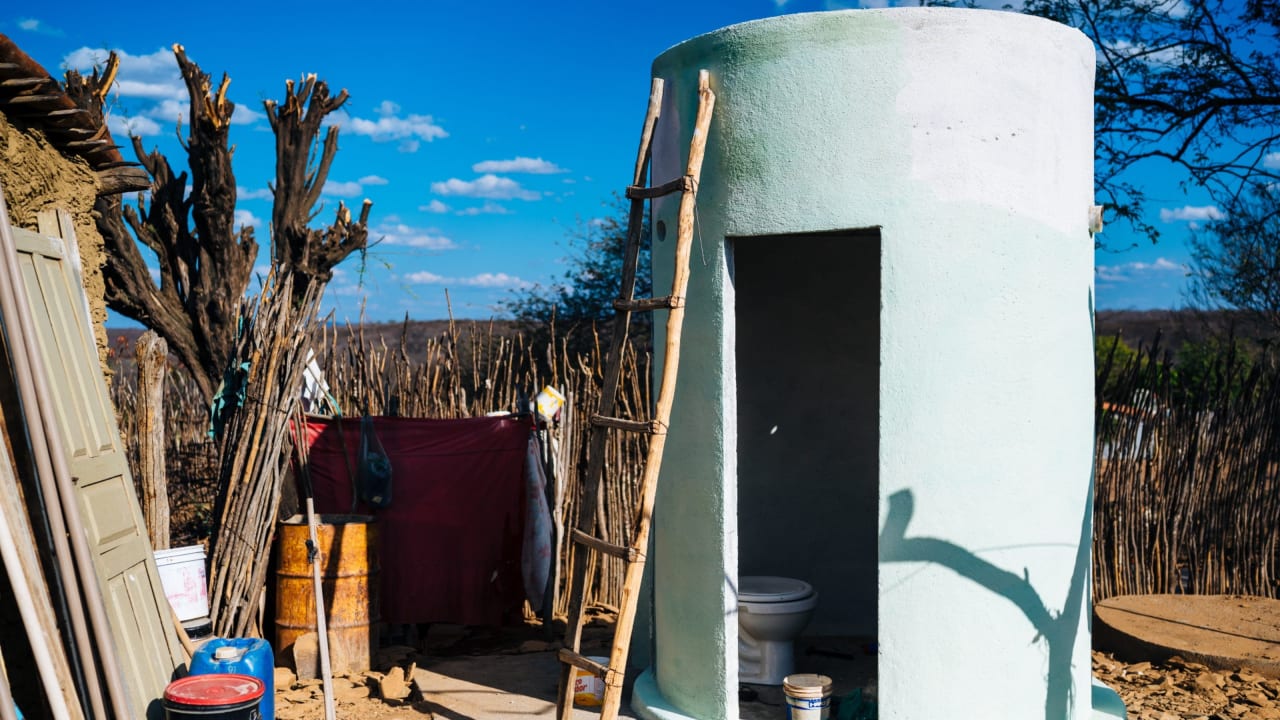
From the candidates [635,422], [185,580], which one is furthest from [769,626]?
[185,580]

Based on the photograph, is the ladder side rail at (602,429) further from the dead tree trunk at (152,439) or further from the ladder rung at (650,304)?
the dead tree trunk at (152,439)

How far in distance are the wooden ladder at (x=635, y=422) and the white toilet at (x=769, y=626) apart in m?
1.17

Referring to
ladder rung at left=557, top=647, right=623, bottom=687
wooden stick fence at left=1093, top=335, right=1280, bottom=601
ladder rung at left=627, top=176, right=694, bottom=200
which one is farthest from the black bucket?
wooden stick fence at left=1093, top=335, right=1280, bottom=601

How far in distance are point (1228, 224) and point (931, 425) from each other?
10.2 metres

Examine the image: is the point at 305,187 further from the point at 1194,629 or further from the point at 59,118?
the point at 1194,629

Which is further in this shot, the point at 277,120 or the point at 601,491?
the point at 277,120

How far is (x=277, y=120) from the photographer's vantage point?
12180 mm

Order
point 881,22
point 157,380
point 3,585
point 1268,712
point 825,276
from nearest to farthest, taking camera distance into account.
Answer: point 3,585
point 881,22
point 1268,712
point 157,380
point 825,276

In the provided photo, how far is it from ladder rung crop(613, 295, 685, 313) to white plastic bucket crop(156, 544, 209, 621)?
2991 millimetres

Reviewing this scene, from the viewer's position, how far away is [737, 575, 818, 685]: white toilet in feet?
20.1

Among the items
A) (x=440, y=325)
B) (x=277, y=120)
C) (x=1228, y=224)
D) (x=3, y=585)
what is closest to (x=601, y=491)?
(x=3, y=585)

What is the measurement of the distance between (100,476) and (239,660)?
1.13 m

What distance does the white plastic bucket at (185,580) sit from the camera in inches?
245

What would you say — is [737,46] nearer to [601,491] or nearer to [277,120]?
[601,491]
